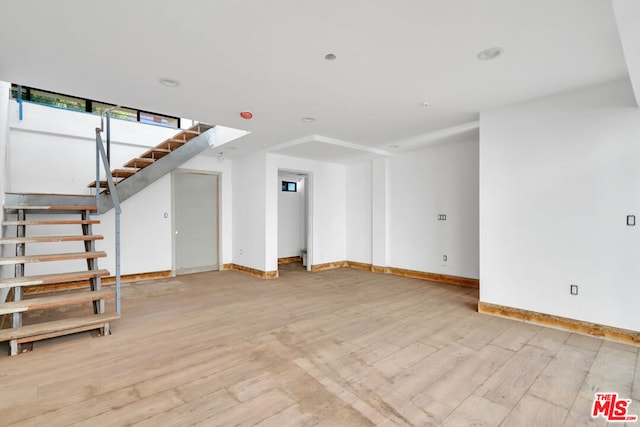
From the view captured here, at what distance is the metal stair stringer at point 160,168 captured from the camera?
505 cm

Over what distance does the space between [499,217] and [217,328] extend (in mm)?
3648

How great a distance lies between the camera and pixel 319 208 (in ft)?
22.9

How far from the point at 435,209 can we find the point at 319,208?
253 centimetres

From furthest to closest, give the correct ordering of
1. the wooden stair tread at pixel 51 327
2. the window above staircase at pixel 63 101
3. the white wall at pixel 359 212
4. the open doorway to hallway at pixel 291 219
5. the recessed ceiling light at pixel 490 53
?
the open doorway to hallway at pixel 291 219 → the white wall at pixel 359 212 → the window above staircase at pixel 63 101 → the wooden stair tread at pixel 51 327 → the recessed ceiling light at pixel 490 53

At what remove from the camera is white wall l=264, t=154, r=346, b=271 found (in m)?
6.11

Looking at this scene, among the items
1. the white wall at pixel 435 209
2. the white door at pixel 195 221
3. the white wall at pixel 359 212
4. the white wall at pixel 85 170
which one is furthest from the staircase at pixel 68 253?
the white wall at pixel 435 209

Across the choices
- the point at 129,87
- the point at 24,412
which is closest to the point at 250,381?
the point at 24,412

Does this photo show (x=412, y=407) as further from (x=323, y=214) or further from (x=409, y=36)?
(x=323, y=214)

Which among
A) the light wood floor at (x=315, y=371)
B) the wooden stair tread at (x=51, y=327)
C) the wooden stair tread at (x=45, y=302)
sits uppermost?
the wooden stair tread at (x=45, y=302)

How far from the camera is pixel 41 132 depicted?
16.0 ft

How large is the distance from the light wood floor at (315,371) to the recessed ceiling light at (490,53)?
2628 millimetres

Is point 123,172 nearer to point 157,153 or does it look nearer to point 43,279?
point 157,153

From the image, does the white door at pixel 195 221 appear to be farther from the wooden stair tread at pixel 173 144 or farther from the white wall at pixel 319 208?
the white wall at pixel 319 208

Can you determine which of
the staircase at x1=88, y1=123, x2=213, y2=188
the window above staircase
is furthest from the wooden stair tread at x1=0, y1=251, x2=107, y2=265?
the window above staircase
